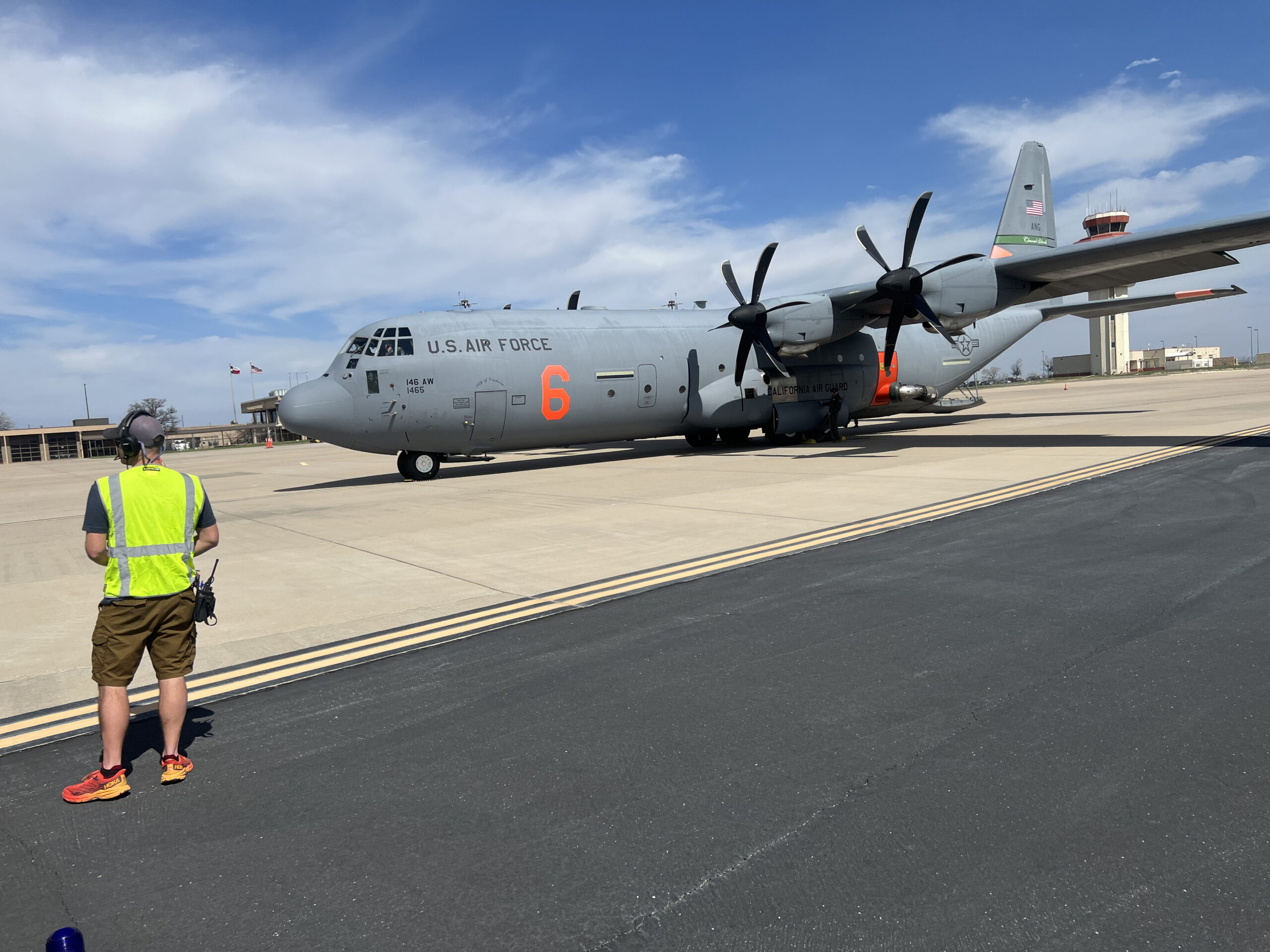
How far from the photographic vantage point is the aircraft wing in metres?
16.3

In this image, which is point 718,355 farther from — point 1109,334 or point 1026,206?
point 1109,334

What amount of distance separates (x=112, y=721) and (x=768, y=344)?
20022 mm

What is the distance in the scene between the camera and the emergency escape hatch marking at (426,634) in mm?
5270

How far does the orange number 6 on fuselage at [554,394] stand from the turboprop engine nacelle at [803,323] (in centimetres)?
606

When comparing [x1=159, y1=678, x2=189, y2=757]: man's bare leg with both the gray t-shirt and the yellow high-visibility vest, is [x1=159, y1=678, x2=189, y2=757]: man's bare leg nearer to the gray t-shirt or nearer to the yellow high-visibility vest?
the yellow high-visibility vest

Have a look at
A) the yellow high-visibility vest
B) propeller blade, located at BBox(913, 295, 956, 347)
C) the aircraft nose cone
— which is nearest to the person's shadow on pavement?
the yellow high-visibility vest

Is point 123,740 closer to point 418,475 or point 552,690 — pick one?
point 552,690

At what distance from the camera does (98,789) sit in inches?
164

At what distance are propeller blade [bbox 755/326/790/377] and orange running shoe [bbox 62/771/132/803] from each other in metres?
19.8

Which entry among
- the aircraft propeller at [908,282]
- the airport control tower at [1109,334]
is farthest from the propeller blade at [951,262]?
the airport control tower at [1109,334]

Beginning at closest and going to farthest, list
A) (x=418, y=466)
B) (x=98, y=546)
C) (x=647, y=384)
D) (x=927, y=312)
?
1. (x=98, y=546)
2. (x=418, y=466)
3. (x=927, y=312)
4. (x=647, y=384)

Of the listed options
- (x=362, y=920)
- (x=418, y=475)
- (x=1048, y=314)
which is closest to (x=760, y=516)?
(x=362, y=920)

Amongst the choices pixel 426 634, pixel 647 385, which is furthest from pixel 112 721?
pixel 647 385

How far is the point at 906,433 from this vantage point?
26906 millimetres
